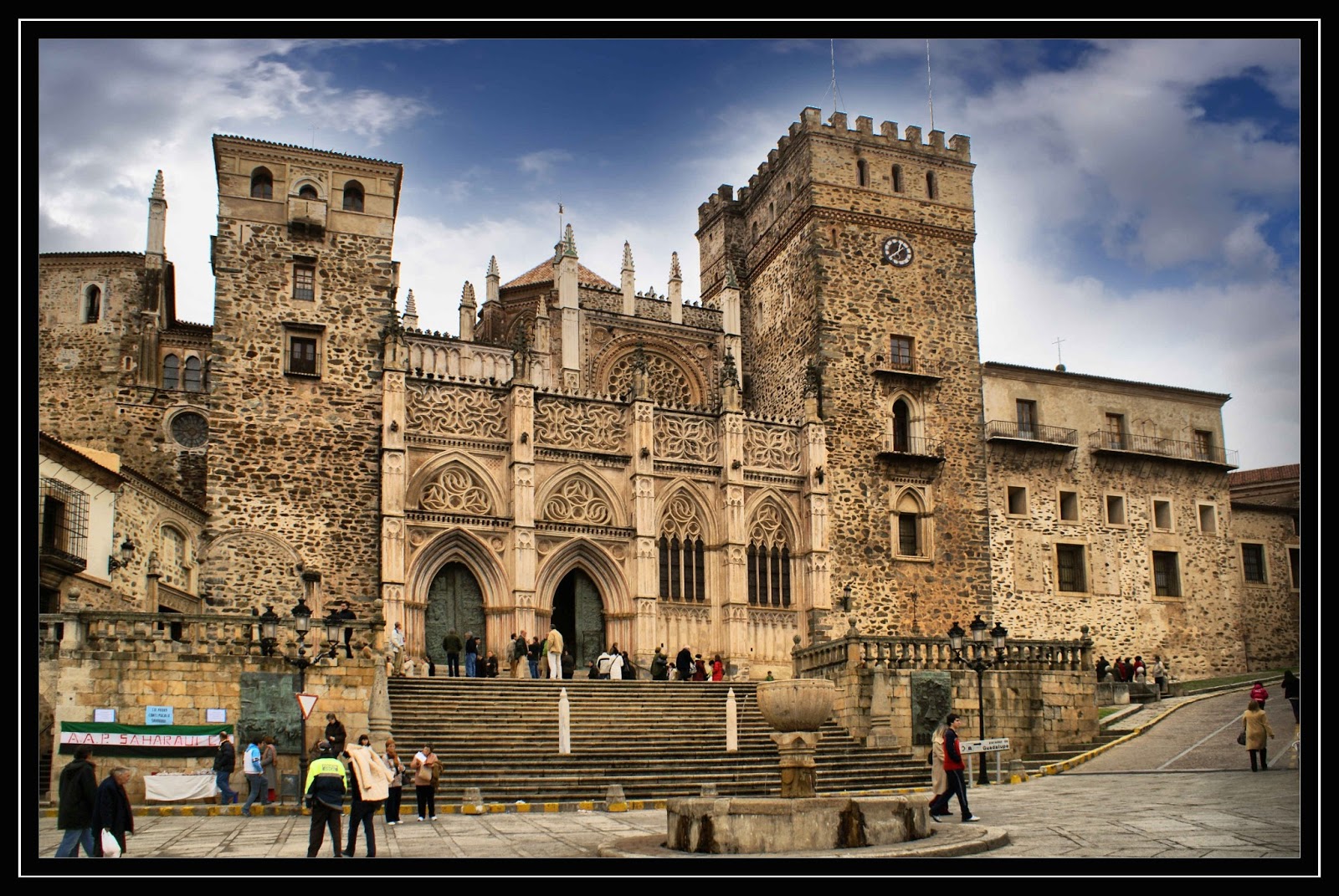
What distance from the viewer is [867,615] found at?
37.5 meters

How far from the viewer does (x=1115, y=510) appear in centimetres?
4206

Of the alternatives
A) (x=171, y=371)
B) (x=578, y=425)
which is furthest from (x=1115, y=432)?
(x=171, y=371)

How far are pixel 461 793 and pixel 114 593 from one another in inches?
425

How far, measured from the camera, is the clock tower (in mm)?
38281

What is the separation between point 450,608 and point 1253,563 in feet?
87.6

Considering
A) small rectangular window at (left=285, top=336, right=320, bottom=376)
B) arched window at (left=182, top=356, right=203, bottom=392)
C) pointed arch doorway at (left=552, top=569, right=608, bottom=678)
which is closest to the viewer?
small rectangular window at (left=285, top=336, right=320, bottom=376)

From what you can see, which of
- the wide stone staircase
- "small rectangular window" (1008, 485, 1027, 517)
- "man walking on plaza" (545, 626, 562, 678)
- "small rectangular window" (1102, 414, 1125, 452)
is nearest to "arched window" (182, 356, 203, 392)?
"man walking on plaza" (545, 626, 562, 678)

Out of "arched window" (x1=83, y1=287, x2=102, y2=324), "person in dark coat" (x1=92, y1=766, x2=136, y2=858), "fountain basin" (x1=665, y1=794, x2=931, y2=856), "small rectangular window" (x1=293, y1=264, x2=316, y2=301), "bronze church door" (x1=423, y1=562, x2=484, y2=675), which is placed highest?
"arched window" (x1=83, y1=287, x2=102, y2=324)

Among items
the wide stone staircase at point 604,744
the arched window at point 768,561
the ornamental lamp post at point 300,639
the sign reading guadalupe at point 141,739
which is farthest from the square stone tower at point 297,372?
the arched window at point 768,561

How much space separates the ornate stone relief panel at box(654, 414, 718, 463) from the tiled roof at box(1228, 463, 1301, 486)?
2363 cm

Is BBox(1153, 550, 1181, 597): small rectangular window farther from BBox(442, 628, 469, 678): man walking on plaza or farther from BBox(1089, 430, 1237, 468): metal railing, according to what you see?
BBox(442, 628, 469, 678): man walking on plaza

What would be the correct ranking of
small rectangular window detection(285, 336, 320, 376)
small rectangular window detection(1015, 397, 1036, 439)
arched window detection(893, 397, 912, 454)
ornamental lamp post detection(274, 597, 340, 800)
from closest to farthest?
1. ornamental lamp post detection(274, 597, 340, 800)
2. small rectangular window detection(285, 336, 320, 376)
3. arched window detection(893, 397, 912, 454)
4. small rectangular window detection(1015, 397, 1036, 439)
